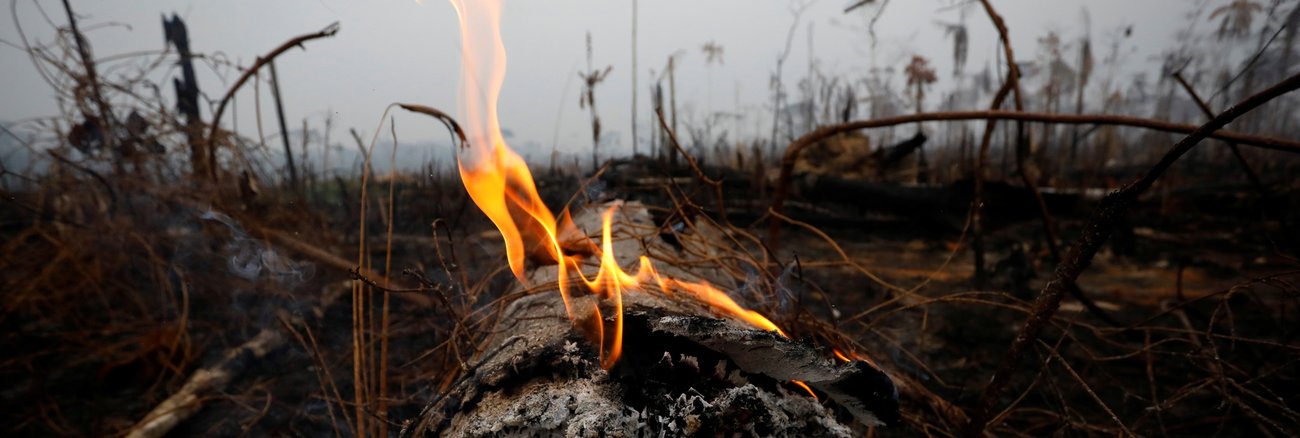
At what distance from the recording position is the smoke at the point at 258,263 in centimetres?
328

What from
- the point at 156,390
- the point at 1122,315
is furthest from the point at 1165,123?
the point at 156,390

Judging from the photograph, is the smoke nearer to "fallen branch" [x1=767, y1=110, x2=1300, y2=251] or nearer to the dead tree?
the dead tree

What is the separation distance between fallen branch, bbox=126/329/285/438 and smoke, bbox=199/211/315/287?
61 centimetres

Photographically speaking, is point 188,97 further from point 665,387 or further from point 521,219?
point 665,387

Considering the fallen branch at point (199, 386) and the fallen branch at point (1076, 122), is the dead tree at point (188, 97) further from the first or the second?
the fallen branch at point (1076, 122)

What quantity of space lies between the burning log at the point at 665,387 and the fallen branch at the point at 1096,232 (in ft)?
1.34

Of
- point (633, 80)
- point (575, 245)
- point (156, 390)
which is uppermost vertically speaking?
point (633, 80)

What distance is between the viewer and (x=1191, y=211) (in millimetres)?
5098

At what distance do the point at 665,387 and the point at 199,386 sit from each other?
2.53 meters

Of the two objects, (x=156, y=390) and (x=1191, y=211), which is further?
(x=1191, y=211)

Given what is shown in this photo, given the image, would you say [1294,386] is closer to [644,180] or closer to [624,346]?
[624,346]

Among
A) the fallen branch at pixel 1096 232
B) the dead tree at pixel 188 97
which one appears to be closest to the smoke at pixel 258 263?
the dead tree at pixel 188 97

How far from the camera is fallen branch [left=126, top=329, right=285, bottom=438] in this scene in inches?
77.0

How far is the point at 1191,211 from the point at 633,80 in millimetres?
6748
